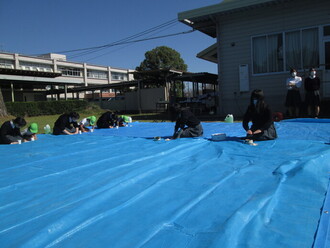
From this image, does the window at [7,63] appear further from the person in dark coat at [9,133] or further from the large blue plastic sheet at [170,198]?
the large blue plastic sheet at [170,198]

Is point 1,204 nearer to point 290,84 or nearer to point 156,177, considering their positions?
point 156,177

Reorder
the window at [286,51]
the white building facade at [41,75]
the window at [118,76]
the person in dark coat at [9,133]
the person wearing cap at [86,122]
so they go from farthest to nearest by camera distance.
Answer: the window at [118,76] < the white building facade at [41,75] < the window at [286,51] < the person wearing cap at [86,122] < the person in dark coat at [9,133]

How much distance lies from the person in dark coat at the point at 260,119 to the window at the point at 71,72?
47465 millimetres

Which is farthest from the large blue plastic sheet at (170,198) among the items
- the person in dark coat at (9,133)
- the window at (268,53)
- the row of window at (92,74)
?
the row of window at (92,74)

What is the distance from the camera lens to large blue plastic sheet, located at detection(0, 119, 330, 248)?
79.6 inches

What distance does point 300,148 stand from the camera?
4.76m

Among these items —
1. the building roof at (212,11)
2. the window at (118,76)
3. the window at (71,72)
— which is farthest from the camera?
the window at (118,76)

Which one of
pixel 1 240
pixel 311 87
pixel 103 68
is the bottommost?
pixel 1 240

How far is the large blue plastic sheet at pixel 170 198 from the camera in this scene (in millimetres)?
2021

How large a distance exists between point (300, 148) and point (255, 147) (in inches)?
30.3

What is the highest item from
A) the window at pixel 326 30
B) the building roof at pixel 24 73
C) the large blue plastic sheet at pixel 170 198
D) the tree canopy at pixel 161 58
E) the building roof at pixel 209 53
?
the tree canopy at pixel 161 58

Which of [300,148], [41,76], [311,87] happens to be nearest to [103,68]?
[41,76]

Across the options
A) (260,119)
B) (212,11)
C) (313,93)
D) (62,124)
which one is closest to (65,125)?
(62,124)

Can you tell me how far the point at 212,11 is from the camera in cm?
1138
